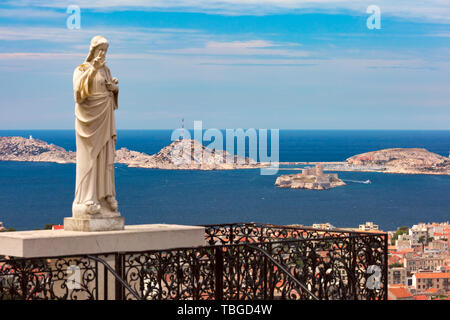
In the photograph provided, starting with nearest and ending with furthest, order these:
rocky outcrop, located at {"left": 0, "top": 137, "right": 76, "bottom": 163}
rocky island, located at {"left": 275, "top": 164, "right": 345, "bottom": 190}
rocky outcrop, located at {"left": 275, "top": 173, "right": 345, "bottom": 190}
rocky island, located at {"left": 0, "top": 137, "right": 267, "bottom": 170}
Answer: rocky outcrop, located at {"left": 0, "top": 137, "right": 76, "bottom": 163} < rocky island, located at {"left": 0, "top": 137, "right": 267, "bottom": 170} < rocky outcrop, located at {"left": 275, "top": 173, "right": 345, "bottom": 190} < rocky island, located at {"left": 275, "top": 164, "right": 345, "bottom": 190}

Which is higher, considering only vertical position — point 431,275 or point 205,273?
point 205,273

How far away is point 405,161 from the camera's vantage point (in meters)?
124

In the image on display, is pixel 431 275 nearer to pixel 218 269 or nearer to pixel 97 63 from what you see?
pixel 218 269

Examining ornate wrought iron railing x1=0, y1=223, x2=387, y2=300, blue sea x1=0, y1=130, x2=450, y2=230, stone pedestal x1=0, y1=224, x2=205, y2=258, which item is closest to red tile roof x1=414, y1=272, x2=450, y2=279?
blue sea x1=0, y1=130, x2=450, y2=230

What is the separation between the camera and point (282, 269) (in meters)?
8.85

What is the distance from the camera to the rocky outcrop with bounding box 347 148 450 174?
406 feet

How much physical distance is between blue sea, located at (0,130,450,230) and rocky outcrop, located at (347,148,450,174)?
8.42 ft

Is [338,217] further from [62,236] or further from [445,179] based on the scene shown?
[62,236]

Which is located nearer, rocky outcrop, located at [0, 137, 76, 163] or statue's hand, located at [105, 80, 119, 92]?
statue's hand, located at [105, 80, 119, 92]

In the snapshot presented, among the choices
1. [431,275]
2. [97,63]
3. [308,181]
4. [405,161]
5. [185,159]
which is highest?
[185,159]

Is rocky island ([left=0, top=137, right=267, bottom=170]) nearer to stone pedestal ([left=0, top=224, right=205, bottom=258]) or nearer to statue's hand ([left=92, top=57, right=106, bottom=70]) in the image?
statue's hand ([left=92, top=57, right=106, bottom=70])

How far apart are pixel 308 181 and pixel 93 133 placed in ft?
330

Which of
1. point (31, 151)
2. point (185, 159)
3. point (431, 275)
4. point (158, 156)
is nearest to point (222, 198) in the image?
point (185, 159)

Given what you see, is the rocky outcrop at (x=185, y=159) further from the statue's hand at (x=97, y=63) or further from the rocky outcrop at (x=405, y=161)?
the statue's hand at (x=97, y=63)
